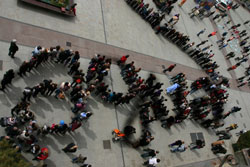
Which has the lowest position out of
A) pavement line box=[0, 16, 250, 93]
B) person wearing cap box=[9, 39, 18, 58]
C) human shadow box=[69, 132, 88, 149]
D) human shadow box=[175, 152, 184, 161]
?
human shadow box=[175, 152, 184, 161]

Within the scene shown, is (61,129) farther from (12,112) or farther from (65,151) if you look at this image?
(12,112)

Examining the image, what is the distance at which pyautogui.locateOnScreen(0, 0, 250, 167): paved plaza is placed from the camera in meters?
12.0

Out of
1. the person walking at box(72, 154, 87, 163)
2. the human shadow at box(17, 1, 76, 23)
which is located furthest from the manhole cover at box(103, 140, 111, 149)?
the human shadow at box(17, 1, 76, 23)

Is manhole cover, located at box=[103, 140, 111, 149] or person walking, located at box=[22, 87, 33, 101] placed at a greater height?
person walking, located at box=[22, 87, 33, 101]

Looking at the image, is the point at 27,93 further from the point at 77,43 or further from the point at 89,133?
the point at 77,43

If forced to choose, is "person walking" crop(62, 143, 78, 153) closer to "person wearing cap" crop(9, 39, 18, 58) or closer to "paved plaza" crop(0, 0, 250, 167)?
"paved plaza" crop(0, 0, 250, 167)

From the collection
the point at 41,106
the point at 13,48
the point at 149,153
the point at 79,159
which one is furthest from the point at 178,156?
the point at 13,48

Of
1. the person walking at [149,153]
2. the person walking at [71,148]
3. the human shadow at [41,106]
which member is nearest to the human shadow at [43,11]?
the human shadow at [41,106]

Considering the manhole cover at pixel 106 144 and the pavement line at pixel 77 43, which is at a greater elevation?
the pavement line at pixel 77 43

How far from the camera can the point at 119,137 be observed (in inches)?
516

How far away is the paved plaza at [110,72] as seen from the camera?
1199cm

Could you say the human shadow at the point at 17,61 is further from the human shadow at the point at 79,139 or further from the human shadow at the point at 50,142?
the human shadow at the point at 79,139

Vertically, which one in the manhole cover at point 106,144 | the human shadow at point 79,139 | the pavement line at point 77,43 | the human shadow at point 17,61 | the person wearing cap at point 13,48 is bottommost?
the manhole cover at point 106,144

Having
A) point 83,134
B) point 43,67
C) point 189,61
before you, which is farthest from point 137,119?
point 189,61
